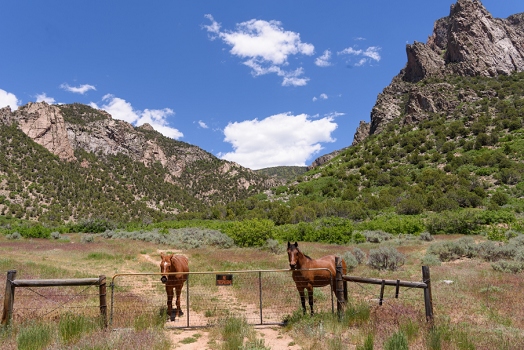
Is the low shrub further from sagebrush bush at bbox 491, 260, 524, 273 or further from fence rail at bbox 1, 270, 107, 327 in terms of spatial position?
sagebrush bush at bbox 491, 260, 524, 273

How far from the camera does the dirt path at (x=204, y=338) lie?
7.56m

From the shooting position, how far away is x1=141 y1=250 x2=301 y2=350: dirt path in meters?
7.56

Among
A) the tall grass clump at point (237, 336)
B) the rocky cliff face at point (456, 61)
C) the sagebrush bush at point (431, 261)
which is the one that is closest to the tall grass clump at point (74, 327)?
the tall grass clump at point (237, 336)

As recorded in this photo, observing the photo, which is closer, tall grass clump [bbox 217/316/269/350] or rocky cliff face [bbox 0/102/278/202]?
tall grass clump [bbox 217/316/269/350]

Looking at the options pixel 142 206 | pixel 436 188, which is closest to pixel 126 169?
pixel 142 206

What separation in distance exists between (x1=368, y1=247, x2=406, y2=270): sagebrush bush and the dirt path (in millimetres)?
11340

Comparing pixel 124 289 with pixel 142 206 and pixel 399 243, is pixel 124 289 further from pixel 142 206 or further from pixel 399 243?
pixel 142 206

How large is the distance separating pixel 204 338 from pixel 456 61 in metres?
112

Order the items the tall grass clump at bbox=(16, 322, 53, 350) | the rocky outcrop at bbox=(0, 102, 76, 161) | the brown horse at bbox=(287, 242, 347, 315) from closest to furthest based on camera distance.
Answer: the tall grass clump at bbox=(16, 322, 53, 350), the brown horse at bbox=(287, 242, 347, 315), the rocky outcrop at bbox=(0, 102, 76, 161)

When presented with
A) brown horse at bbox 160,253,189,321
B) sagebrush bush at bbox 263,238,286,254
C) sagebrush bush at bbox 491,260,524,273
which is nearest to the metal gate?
brown horse at bbox 160,253,189,321

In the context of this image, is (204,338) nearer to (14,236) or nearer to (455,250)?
(455,250)

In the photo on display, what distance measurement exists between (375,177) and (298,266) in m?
61.2

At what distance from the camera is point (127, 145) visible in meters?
153

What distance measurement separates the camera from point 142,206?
113438 mm
